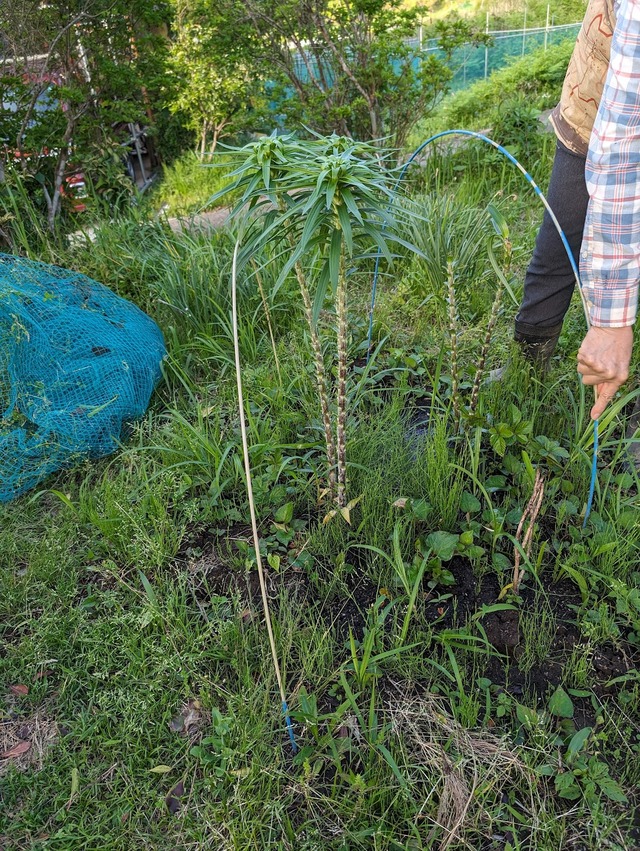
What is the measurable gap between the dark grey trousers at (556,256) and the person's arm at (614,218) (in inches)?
28.7

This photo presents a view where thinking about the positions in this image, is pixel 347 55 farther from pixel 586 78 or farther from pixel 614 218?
pixel 614 218

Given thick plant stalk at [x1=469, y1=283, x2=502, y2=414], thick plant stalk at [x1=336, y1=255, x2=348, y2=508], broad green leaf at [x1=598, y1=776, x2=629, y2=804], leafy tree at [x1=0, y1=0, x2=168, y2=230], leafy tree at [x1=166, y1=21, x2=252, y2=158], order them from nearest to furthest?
broad green leaf at [x1=598, y1=776, x2=629, y2=804], thick plant stalk at [x1=336, y1=255, x2=348, y2=508], thick plant stalk at [x1=469, y1=283, x2=502, y2=414], leafy tree at [x1=0, y1=0, x2=168, y2=230], leafy tree at [x1=166, y1=21, x2=252, y2=158]

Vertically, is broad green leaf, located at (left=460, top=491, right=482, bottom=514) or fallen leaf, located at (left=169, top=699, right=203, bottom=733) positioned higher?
broad green leaf, located at (left=460, top=491, right=482, bottom=514)

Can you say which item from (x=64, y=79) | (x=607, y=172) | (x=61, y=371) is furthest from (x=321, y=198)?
(x=64, y=79)

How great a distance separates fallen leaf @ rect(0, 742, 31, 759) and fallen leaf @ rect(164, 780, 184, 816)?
400 mm

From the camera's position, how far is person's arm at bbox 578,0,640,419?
1.25 metres

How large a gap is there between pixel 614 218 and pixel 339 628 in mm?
1189

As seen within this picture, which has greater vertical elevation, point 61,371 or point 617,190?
point 617,190

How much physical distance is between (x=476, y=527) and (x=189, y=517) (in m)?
0.86

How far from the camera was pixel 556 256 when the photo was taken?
2166 millimetres

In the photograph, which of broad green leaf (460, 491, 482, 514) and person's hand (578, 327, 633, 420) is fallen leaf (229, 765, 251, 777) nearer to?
broad green leaf (460, 491, 482, 514)

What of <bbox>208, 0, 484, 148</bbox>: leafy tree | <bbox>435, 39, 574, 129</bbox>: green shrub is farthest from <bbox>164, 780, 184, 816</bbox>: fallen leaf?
<bbox>435, 39, 574, 129</bbox>: green shrub

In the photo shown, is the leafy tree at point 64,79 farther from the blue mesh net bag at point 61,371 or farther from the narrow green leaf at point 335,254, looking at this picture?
the narrow green leaf at point 335,254

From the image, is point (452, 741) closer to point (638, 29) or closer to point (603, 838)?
point (603, 838)
